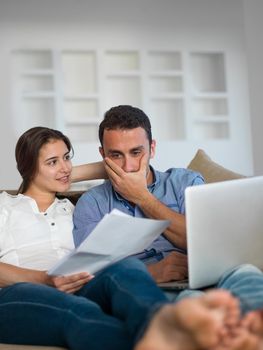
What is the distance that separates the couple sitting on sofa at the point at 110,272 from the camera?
1074mm

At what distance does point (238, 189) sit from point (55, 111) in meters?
4.42

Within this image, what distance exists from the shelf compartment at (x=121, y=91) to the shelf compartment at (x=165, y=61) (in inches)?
10.1

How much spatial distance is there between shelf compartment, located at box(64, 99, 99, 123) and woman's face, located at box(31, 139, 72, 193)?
3951 mm

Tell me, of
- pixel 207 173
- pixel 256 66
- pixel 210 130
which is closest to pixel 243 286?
pixel 207 173

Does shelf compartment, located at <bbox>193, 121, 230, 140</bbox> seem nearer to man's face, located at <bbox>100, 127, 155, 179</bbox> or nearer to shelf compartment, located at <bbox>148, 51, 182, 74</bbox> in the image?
shelf compartment, located at <bbox>148, 51, 182, 74</bbox>

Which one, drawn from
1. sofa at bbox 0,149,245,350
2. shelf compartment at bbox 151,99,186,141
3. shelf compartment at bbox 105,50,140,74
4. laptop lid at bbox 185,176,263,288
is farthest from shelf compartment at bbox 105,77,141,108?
laptop lid at bbox 185,176,263,288

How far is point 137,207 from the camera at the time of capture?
2.13 metres

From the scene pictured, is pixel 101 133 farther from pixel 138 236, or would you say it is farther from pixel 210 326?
pixel 210 326

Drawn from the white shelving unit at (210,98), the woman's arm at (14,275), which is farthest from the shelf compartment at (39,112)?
the woman's arm at (14,275)

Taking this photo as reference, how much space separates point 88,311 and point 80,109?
4908 millimetres

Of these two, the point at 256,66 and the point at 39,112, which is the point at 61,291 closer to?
the point at 256,66

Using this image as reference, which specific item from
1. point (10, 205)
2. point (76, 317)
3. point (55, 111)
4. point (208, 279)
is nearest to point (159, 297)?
point (76, 317)

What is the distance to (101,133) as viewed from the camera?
2.24m

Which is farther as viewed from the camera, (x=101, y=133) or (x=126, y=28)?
(x=126, y=28)
